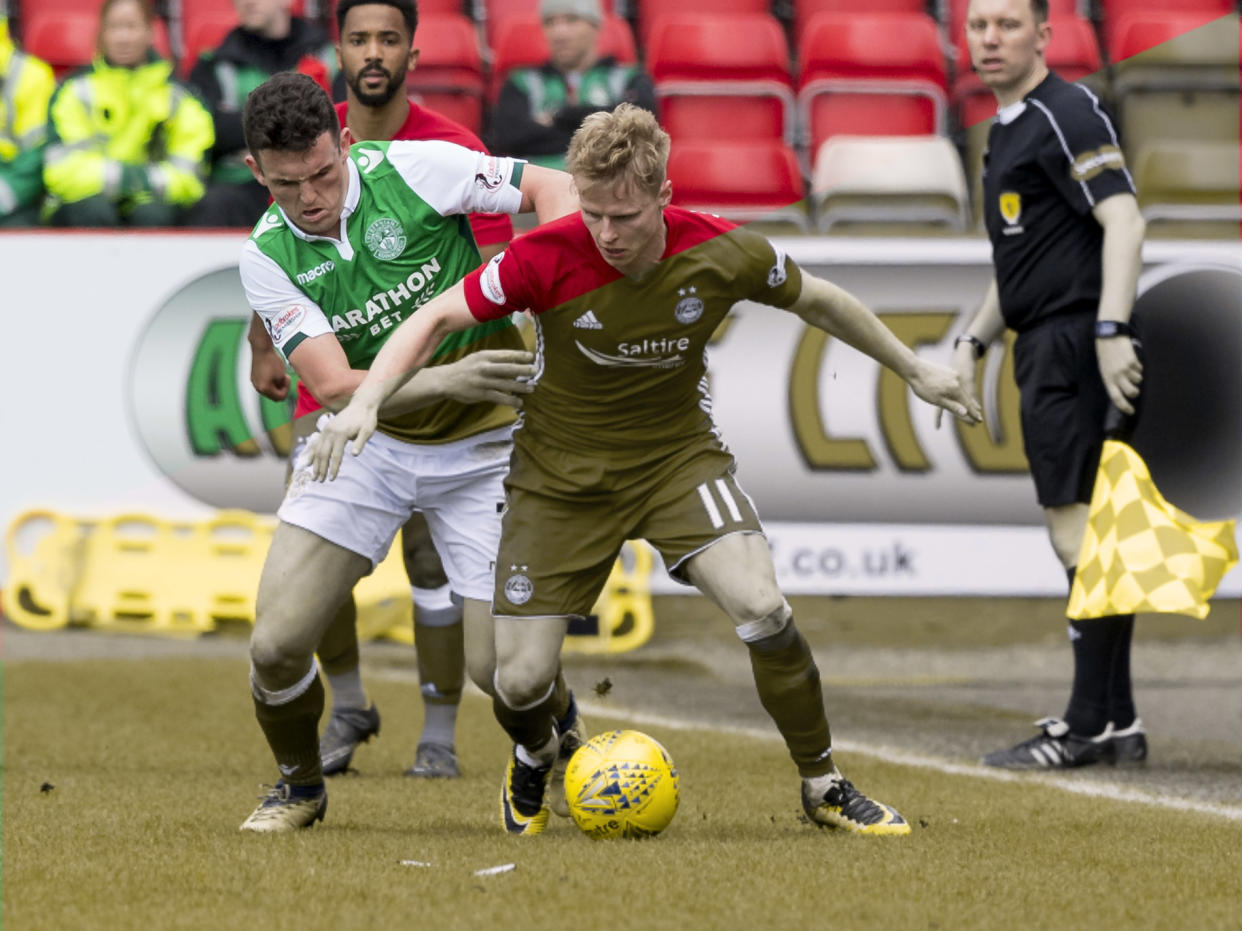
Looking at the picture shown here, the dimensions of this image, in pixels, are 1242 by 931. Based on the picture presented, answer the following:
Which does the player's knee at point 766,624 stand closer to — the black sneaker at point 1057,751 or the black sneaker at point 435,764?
the black sneaker at point 435,764

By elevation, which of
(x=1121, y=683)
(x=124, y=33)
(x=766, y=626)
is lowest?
(x=1121, y=683)

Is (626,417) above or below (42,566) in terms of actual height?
above

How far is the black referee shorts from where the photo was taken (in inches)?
232

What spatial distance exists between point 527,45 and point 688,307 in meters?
6.95

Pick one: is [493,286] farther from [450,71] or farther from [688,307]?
[450,71]

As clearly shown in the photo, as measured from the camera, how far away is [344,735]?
19.7 ft

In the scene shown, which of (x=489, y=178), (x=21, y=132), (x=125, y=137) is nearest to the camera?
(x=489, y=178)

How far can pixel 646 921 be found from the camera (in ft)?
11.2

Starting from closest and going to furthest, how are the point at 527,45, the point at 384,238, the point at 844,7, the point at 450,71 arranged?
1. the point at 384,238
2. the point at 450,71
3. the point at 527,45
4. the point at 844,7

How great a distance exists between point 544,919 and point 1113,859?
1.44 metres

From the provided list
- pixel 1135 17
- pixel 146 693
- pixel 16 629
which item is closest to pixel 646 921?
pixel 146 693

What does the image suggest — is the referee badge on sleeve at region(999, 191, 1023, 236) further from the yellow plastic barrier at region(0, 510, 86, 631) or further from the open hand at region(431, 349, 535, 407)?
the yellow plastic barrier at region(0, 510, 86, 631)

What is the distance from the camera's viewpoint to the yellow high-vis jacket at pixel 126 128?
9.61 meters

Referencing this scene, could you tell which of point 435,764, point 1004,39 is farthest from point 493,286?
point 1004,39
